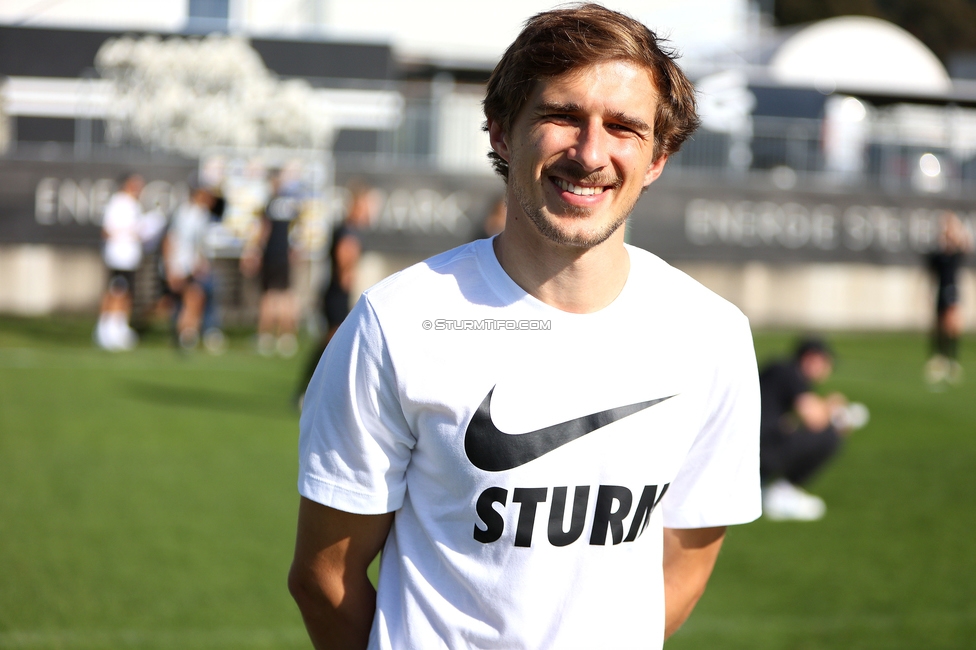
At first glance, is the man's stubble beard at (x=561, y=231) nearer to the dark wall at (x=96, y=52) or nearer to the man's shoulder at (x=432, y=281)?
the man's shoulder at (x=432, y=281)

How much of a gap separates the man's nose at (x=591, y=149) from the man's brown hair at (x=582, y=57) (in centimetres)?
12

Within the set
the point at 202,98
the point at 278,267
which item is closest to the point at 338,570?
the point at 278,267

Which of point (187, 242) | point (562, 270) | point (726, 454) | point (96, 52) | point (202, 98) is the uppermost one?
point (96, 52)

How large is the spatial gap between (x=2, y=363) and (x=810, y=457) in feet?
33.8

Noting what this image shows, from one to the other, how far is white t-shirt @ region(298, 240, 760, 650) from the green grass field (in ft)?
10.8

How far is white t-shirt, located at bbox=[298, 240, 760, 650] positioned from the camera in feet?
6.73

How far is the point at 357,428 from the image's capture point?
6.77 ft

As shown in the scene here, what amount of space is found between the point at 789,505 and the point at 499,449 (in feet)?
20.3

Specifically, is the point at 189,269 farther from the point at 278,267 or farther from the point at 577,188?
the point at 577,188

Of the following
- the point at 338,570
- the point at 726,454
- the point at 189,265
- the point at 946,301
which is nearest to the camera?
the point at 338,570

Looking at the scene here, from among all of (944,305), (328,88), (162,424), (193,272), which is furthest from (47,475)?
(328,88)

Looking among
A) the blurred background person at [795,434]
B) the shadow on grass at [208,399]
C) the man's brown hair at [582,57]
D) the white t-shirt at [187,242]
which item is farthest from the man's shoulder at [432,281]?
the white t-shirt at [187,242]

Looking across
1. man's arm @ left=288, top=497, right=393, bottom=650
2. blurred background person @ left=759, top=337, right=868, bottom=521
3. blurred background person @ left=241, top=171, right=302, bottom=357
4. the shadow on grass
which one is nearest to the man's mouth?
man's arm @ left=288, top=497, right=393, bottom=650

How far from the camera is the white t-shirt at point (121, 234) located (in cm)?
1568
